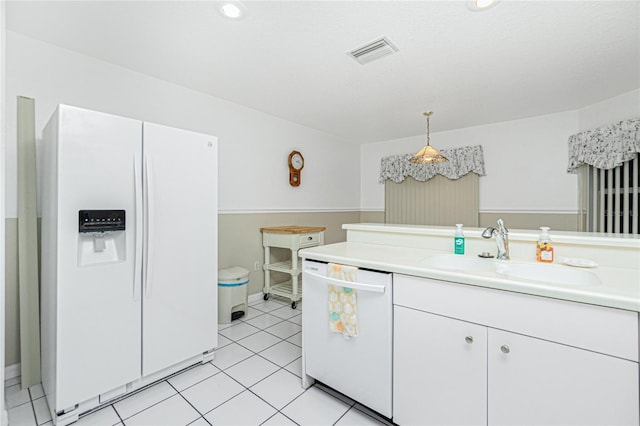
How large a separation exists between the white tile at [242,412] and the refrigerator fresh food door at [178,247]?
0.50m

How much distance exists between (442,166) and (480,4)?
2998 millimetres

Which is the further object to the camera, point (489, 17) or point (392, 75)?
point (392, 75)

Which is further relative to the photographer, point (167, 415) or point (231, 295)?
point (231, 295)

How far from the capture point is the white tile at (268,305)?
3.22 metres

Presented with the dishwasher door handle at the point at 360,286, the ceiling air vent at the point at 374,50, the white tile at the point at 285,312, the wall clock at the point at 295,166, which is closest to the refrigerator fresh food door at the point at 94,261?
the dishwasher door handle at the point at 360,286

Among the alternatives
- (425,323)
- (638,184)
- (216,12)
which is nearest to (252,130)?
(216,12)

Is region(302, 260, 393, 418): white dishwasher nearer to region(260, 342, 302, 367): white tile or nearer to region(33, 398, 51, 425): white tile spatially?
region(260, 342, 302, 367): white tile

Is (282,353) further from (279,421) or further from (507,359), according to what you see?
(507,359)

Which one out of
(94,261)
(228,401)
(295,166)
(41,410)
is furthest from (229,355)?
(295,166)

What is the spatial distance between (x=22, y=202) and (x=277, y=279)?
8.40ft

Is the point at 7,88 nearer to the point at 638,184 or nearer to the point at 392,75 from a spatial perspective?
the point at 392,75

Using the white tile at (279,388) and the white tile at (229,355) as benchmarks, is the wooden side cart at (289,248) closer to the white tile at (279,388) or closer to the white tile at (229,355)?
the white tile at (229,355)

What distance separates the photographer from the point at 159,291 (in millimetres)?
1811

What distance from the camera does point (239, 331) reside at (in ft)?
8.71
